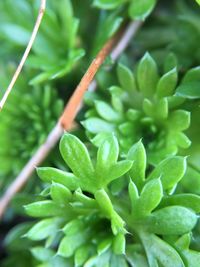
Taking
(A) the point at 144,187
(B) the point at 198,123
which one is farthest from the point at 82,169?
(B) the point at 198,123

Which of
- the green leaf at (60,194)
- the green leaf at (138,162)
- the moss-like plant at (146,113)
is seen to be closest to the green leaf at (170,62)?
the moss-like plant at (146,113)

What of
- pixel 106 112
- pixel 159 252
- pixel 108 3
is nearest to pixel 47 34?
pixel 108 3

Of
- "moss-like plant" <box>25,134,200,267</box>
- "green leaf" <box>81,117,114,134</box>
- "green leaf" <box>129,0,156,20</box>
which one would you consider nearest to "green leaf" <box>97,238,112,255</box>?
"moss-like plant" <box>25,134,200,267</box>

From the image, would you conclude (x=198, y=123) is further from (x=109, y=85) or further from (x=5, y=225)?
(x=5, y=225)

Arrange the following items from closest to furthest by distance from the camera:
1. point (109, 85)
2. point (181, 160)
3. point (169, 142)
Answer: point (181, 160) < point (169, 142) < point (109, 85)

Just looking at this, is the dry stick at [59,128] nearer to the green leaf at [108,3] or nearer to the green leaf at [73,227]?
the green leaf at [108,3]

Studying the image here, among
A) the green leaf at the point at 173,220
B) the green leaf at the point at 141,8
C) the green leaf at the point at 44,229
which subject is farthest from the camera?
the green leaf at the point at 141,8
